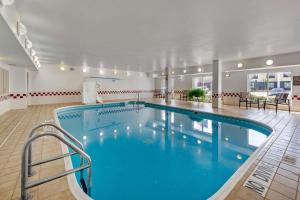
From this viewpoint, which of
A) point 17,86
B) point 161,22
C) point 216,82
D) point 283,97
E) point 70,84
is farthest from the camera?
point 70,84

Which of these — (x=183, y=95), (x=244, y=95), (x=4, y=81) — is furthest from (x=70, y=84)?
(x=244, y=95)

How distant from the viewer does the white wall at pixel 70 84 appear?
8.45 metres

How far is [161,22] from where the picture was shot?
3.13 meters

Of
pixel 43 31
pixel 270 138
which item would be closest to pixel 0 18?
pixel 43 31

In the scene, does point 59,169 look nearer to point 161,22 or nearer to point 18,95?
point 161,22

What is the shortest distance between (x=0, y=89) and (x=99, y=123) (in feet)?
11.8

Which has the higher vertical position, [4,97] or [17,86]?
[17,86]

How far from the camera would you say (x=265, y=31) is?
11.9ft

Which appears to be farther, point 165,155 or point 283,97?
point 283,97

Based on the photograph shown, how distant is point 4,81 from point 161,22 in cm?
647

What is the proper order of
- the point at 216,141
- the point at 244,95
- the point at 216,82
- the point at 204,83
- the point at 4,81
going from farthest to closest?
1. the point at 204,83
2. the point at 244,95
3. the point at 216,82
4. the point at 4,81
5. the point at 216,141

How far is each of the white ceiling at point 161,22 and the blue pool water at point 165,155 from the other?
8.27ft

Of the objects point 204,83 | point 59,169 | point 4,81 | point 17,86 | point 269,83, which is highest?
point 204,83

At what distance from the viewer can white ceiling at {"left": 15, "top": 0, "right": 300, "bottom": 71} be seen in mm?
2467
